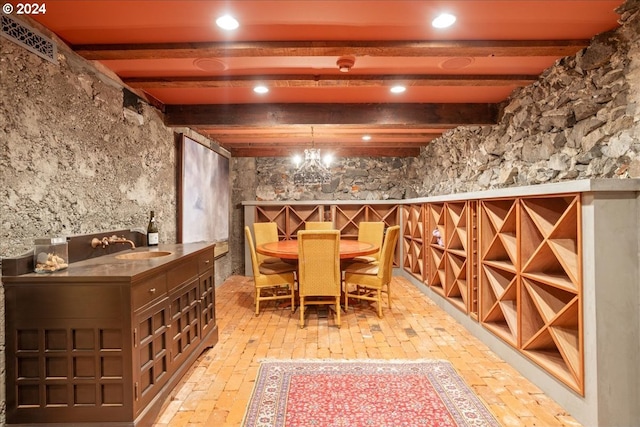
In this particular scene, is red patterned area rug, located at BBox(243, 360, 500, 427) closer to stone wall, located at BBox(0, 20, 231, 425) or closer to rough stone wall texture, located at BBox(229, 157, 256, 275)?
stone wall, located at BBox(0, 20, 231, 425)

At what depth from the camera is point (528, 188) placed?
2201mm

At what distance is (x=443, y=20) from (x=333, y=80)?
107 cm

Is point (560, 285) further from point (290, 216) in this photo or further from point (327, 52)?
point (290, 216)

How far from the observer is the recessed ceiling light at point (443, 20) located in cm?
197

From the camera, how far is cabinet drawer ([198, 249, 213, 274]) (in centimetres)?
263

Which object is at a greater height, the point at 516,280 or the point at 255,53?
the point at 255,53

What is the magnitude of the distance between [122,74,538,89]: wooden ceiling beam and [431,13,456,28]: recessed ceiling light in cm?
79

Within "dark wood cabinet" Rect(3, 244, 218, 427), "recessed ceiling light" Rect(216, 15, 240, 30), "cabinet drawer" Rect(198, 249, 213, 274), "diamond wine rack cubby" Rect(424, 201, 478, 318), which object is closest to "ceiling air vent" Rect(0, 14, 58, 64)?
"recessed ceiling light" Rect(216, 15, 240, 30)

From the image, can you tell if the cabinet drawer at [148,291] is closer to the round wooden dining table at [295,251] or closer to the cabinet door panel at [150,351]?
the cabinet door panel at [150,351]

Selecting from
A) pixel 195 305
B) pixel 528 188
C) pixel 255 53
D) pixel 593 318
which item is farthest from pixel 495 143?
pixel 195 305

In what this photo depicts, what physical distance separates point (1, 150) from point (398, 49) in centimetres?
241

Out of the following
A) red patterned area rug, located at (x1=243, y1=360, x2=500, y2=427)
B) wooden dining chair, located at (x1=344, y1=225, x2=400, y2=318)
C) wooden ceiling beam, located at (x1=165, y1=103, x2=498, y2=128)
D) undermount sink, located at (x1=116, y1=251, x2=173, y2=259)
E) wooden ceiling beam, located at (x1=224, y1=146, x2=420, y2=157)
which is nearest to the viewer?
red patterned area rug, located at (x1=243, y1=360, x2=500, y2=427)

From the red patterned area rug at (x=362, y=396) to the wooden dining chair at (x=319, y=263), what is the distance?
88 cm

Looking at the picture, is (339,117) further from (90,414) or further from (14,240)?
(90,414)
